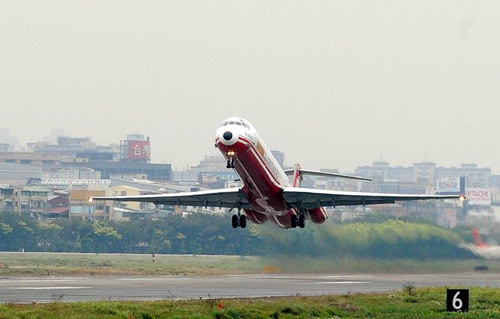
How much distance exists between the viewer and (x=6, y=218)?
A: 162 meters

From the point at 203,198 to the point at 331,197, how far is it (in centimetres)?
894

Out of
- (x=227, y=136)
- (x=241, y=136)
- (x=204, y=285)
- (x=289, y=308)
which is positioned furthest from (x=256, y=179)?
(x=289, y=308)

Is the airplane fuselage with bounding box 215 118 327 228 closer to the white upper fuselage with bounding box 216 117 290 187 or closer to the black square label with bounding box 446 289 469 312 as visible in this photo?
the white upper fuselage with bounding box 216 117 290 187

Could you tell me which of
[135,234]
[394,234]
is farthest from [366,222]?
[135,234]

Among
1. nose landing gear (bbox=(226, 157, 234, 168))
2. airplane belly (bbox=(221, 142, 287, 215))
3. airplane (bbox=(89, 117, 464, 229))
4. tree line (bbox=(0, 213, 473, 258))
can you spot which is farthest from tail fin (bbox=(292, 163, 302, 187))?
tree line (bbox=(0, 213, 473, 258))

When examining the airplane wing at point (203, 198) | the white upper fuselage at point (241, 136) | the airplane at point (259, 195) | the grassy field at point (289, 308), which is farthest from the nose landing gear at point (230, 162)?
the grassy field at point (289, 308)

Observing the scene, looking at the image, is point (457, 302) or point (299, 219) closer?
point (457, 302)

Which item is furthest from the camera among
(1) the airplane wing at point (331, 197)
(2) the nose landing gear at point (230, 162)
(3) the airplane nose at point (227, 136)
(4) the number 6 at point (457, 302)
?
(1) the airplane wing at point (331, 197)

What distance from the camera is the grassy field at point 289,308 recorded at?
52.0 metres

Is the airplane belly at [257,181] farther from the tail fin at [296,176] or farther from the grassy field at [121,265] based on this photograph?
the grassy field at [121,265]

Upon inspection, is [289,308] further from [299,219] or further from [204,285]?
[204,285]

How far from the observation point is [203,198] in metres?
77.4

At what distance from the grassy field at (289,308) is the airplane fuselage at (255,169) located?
8.92 m

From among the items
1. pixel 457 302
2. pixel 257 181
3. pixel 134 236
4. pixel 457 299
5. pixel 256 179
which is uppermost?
pixel 256 179
